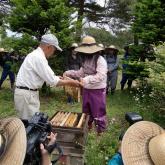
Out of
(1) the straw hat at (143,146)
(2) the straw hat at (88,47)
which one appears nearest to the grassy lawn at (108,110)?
(2) the straw hat at (88,47)

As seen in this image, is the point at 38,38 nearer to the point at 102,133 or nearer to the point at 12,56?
the point at 12,56

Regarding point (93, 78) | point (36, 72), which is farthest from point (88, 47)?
point (36, 72)

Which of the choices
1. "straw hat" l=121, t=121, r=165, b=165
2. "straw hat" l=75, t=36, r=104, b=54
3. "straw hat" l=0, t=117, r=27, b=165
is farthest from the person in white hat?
"straw hat" l=0, t=117, r=27, b=165

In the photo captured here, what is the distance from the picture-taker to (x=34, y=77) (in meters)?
6.10

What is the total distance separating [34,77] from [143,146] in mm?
3240

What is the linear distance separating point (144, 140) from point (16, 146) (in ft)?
3.61

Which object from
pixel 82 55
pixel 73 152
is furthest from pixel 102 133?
pixel 73 152

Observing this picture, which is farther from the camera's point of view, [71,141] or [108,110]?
[108,110]

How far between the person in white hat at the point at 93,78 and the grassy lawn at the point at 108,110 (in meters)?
0.39

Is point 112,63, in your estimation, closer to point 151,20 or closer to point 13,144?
point 151,20

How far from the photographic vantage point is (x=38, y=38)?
1223 cm

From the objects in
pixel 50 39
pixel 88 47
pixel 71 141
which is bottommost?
pixel 71 141

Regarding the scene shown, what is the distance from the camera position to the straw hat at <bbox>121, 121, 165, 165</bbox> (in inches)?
114

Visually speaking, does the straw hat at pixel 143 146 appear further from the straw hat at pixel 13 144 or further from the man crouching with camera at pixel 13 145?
the straw hat at pixel 13 144
